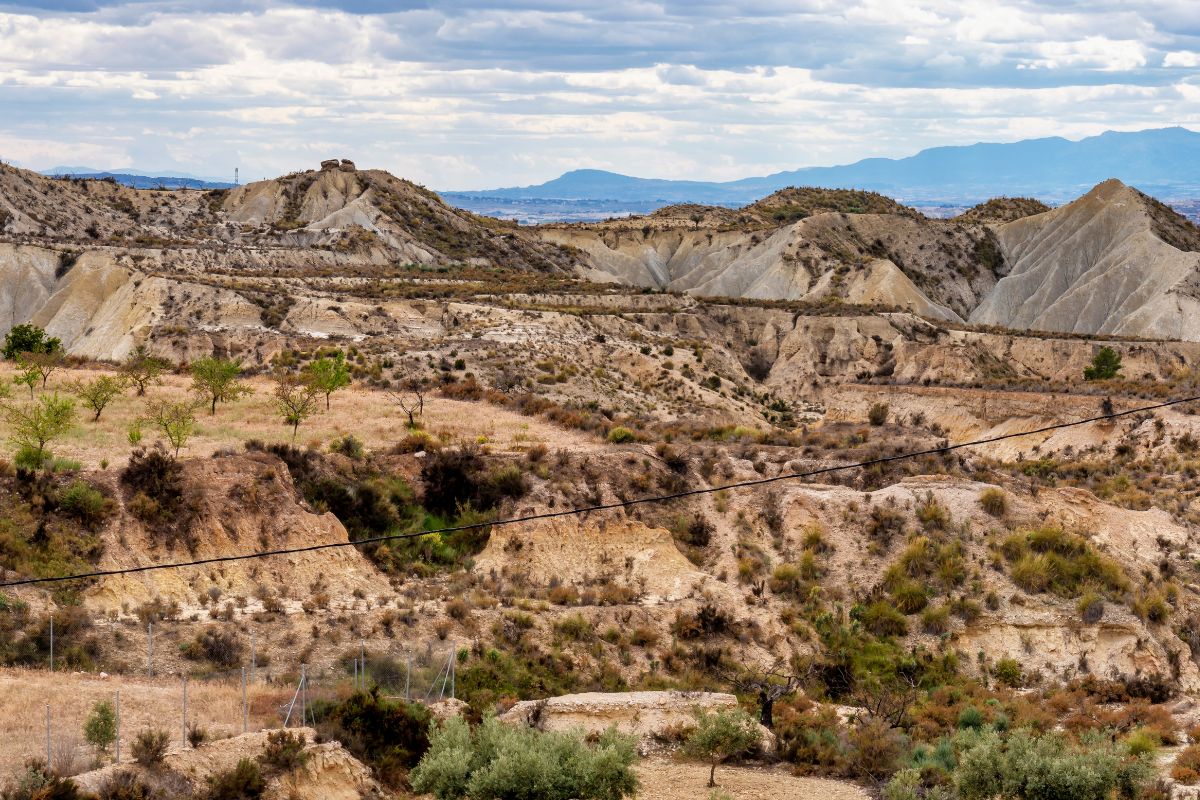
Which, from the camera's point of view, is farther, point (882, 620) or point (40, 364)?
point (40, 364)

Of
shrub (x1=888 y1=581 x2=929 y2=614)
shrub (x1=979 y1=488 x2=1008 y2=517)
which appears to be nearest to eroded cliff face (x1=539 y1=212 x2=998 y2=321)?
shrub (x1=979 y1=488 x2=1008 y2=517)

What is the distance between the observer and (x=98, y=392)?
40.2 m

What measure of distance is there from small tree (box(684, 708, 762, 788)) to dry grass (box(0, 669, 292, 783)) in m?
7.17

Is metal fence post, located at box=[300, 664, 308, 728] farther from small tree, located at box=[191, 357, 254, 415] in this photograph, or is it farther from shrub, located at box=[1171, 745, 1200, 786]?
small tree, located at box=[191, 357, 254, 415]

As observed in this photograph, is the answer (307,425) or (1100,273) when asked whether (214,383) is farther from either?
(1100,273)

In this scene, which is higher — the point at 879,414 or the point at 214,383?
the point at 214,383

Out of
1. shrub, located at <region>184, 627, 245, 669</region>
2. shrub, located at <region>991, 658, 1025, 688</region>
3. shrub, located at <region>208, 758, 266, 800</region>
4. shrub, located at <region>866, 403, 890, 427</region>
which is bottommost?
shrub, located at <region>991, 658, 1025, 688</region>

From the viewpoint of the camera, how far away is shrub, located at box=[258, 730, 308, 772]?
19734 mm

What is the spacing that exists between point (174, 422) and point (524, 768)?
19.7 m

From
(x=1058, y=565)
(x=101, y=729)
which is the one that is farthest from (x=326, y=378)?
(x=101, y=729)

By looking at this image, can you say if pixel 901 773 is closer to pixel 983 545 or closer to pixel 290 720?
pixel 290 720

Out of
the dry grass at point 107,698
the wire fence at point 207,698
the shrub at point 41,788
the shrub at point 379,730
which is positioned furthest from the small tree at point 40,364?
the shrub at point 41,788

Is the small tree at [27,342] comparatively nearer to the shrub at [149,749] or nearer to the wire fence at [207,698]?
the wire fence at [207,698]

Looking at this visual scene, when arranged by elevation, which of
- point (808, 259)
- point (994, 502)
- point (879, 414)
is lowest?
point (879, 414)
